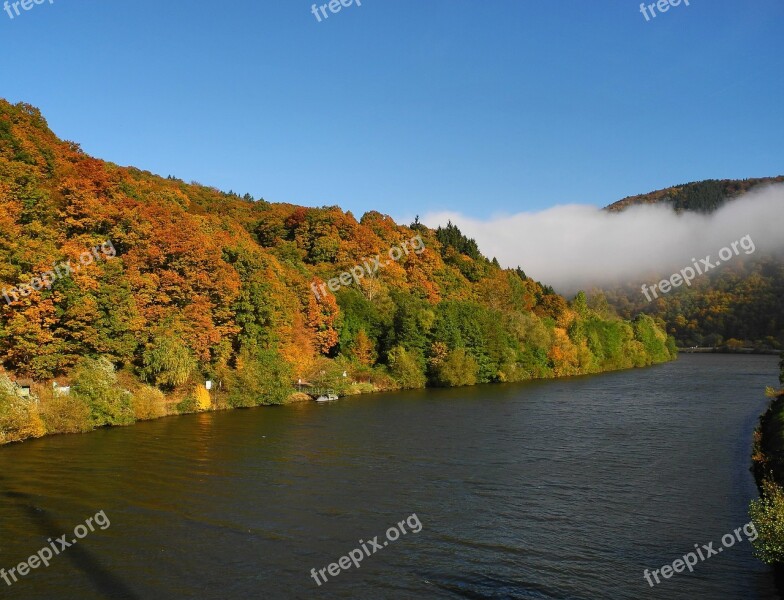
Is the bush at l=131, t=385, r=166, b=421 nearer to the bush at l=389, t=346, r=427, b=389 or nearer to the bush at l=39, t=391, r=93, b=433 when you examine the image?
the bush at l=39, t=391, r=93, b=433

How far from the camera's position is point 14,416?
33406 millimetres

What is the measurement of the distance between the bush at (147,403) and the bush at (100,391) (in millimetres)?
1722

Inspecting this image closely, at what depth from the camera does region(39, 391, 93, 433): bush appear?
36.9 meters

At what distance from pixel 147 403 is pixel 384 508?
1110 inches

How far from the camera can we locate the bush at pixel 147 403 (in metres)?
43.7

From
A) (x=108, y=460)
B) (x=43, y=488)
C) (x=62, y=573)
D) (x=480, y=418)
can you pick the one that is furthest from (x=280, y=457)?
(x=480, y=418)

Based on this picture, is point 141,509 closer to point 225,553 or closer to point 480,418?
point 225,553

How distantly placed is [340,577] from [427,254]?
8969 cm

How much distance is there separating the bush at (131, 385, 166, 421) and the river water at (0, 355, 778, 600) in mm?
1378

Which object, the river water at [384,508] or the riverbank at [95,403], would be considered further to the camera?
the riverbank at [95,403]

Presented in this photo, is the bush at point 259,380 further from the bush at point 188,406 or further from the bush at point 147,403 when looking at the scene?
the bush at point 147,403

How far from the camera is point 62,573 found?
57.3 ft

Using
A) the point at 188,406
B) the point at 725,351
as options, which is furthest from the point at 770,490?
the point at 725,351

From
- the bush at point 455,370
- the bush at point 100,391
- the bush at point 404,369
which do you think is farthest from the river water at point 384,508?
the bush at point 455,370
